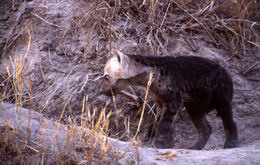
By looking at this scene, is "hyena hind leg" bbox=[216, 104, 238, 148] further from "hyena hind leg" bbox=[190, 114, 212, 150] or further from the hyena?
"hyena hind leg" bbox=[190, 114, 212, 150]

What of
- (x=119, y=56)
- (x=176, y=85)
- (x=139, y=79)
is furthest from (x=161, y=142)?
(x=119, y=56)

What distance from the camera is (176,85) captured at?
455 cm

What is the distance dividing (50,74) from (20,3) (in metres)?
1.78

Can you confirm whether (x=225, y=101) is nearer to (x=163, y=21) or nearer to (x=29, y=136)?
(x=163, y=21)

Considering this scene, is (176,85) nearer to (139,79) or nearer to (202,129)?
(139,79)

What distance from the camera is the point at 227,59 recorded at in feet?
19.7

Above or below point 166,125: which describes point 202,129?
below

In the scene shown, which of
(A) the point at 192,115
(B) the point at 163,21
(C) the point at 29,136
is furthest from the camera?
(B) the point at 163,21

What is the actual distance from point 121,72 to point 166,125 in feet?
3.25

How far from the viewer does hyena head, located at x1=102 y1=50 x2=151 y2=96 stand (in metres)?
4.54

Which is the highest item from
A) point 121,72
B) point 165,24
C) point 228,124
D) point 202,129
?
point 165,24

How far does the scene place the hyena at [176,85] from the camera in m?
4.44

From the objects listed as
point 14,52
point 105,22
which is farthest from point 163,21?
point 14,52

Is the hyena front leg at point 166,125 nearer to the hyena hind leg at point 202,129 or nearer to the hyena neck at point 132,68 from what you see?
the hyena neck at point 132,68
